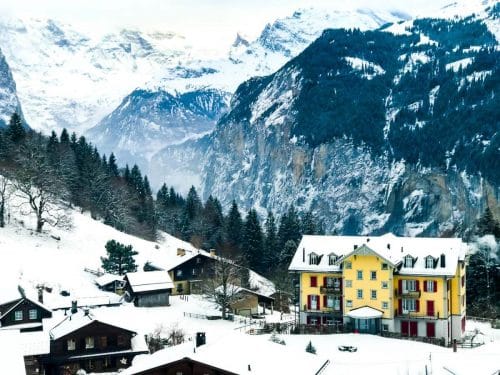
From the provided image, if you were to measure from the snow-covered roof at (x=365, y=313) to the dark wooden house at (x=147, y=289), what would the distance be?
75.5ft

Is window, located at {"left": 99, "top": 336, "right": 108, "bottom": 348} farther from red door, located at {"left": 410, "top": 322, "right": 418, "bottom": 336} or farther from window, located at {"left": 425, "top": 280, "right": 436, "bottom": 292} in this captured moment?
window, located at {"left": 425, "top": 280, "right": 436, "bottom": 292}

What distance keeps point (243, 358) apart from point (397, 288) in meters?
28.3

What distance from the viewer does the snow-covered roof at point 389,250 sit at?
2953 inches

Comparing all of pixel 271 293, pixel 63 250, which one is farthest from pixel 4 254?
pixel 271 293

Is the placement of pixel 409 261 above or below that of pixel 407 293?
above

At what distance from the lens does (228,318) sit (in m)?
82.6

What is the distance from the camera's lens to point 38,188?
332 feet

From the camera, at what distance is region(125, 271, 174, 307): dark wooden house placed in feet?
285

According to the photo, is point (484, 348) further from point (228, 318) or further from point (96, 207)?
point (96, 207)

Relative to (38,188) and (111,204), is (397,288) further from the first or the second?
(111,204)

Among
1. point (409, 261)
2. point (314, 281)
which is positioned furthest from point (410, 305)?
point (314, 281)

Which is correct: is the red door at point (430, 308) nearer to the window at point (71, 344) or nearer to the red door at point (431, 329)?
the red door at point (431, 329)

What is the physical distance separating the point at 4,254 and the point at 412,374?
50479 millimetres

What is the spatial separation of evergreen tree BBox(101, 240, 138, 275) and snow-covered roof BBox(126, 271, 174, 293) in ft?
18.3
